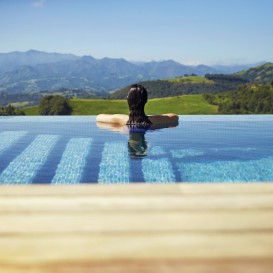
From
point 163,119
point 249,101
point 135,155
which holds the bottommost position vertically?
point 249,101

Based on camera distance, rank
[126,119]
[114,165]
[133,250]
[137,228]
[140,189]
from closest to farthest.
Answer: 1. [133,250]
2. [137,228]
3. [140,189]
4. [114,165]
5. [126,119]

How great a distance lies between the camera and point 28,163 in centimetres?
825

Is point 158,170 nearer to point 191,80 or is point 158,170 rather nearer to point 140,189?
point 140,189

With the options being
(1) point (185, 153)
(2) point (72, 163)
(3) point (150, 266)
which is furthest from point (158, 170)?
(3) point (150, 266)

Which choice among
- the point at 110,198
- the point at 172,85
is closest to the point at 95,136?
the point at 110,198

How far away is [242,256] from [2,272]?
1.16 metres

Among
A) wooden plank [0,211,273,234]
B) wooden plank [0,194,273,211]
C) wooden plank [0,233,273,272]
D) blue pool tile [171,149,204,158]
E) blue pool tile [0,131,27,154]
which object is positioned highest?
wooden plank [0,194,273,211]

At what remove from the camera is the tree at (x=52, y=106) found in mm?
49750

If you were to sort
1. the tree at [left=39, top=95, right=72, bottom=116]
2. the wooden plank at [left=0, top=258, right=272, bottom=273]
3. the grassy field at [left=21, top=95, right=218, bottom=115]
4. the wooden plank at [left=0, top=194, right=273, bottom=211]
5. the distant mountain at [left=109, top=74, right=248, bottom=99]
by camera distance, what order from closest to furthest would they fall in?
1. the wooden plank at [left=0, top=258, right=272, bottom=273]
2. the wooden plank at [left=0, top=194, right=273, bottom=211]
3. the tree at [left=39, top=95, right=72, bottom=116]
4. the grassy field at [left=21, top=95, right=218, bottom=115]
5. the distant mountain at [left=109, top=74, right=248, bottom=99]

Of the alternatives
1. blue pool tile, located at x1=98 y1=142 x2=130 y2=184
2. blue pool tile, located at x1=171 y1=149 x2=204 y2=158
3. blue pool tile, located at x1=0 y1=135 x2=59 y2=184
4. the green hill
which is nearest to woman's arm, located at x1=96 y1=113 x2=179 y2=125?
blue pool tile, located at x1=0 y1=135 x2=59 y2=184

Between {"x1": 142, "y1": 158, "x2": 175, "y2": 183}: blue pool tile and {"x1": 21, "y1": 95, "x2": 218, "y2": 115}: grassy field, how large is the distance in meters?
49.1

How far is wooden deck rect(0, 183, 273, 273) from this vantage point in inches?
→ 86.2

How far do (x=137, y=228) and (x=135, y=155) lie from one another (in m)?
Answer: 6.24

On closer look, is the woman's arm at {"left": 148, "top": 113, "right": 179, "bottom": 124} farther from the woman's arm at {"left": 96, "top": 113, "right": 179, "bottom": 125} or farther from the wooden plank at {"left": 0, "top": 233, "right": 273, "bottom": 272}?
the wooden plank at {"left": 0, "top": 233, "right": 273, "bottom": 272}
